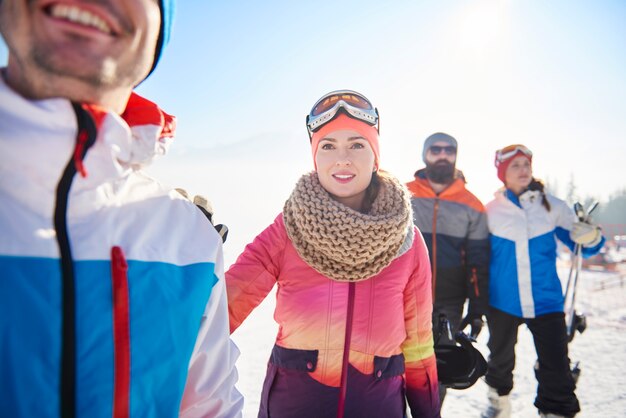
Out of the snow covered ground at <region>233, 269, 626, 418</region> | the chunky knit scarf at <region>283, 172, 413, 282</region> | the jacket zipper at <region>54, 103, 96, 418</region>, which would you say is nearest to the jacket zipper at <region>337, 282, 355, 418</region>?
A: the chunky knit scarf at <region>283, 172, 413, 282</region>

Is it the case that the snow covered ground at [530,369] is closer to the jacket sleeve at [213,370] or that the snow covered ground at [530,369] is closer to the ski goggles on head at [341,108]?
the jacket sleeve at [213,370]

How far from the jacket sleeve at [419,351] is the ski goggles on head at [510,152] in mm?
2616

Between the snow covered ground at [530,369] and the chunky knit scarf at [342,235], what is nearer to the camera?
the chunky knit scarf at [342,235]

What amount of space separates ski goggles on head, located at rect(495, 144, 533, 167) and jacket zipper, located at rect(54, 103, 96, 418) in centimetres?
390

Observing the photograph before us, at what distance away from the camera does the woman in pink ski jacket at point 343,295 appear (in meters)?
1.47

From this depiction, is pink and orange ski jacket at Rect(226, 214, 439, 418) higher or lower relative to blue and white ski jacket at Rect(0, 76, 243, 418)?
lower

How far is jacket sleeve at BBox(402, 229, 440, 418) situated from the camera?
1658 mm

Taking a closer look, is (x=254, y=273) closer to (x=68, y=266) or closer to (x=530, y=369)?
(x=68, y=266)

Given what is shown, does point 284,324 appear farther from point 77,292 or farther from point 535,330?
point 535,330

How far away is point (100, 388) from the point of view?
75 cm

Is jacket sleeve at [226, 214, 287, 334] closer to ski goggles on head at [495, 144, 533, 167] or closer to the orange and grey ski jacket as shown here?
the orange and grey ski jacket

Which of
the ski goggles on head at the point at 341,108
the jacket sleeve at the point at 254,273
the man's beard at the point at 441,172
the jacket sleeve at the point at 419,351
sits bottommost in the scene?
the jacket sleeve at the point at 419,351

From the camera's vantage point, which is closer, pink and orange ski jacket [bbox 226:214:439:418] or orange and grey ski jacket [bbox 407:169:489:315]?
pink and orange ski jacket [bbox 226:214:439:418]

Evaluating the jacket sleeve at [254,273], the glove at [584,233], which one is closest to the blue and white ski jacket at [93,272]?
Answer: the jacket sleeve at [254,273]
